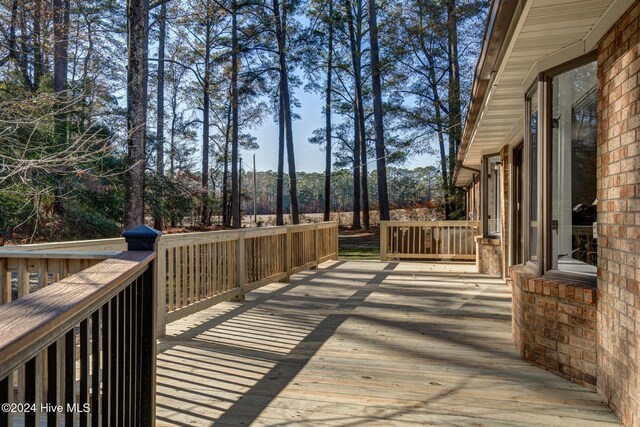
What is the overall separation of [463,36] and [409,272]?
12.9 m

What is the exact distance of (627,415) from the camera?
235 centimetres

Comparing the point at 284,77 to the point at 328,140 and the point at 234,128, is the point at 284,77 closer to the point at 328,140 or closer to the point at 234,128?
the point at 234,128

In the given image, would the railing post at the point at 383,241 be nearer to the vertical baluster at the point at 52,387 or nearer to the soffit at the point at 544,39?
the soffit at the point at 544,39

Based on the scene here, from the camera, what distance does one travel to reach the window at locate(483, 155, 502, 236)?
810 cm

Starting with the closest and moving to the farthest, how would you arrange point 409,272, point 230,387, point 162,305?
point 230,387, point 162,305, point 409,272

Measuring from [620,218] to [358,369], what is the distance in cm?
189

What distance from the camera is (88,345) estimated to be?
1.25 metres

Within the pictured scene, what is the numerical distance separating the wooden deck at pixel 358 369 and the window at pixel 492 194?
114 inches

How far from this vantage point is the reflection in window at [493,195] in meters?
8.09

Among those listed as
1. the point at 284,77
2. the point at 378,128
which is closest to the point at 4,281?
the point at 378,128

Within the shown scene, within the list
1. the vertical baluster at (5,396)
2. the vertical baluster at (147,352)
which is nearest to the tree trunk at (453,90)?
the vertical baluster at (147,352)

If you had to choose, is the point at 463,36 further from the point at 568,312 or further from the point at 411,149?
the point at 568,312

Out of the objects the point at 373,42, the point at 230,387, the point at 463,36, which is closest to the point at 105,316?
the point at 230,387

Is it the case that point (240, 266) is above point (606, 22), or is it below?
below
